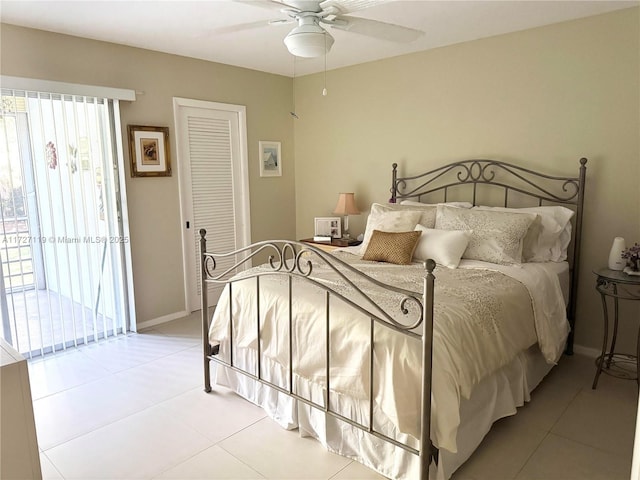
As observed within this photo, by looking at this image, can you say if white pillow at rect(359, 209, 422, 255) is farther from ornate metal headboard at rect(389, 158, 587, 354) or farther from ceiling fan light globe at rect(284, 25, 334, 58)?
ceiling fan light globe at rect(284, 25, 334, 58)

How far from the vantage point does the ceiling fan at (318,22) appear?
2057 mm

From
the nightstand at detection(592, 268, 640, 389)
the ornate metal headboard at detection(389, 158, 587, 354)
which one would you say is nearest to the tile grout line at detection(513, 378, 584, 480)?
the nightstand at detection(592, 268, 640, 389)

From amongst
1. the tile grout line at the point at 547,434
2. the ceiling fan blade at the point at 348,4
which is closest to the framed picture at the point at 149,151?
the ceiling fan blade at the point at 348,4

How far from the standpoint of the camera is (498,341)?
7.28 ft

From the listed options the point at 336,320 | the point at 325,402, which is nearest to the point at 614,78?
the point at 336,320

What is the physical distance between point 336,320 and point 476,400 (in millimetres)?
801

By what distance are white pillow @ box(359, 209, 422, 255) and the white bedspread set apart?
433mm

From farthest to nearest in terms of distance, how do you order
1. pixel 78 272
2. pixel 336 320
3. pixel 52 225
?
pixel 78 272, pixel 52 225, pixel 336 320

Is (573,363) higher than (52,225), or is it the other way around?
(52,225)

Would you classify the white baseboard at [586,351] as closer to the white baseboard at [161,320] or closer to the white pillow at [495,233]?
the white pillow at [495,233]

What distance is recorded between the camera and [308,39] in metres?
2.18

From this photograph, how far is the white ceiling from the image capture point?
2.83 meters

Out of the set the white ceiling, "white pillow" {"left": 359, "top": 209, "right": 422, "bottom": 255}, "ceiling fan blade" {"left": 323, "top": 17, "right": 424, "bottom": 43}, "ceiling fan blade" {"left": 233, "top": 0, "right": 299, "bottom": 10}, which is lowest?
"white pillow" {"left": 359, "top": 209, "right": 422, "bottom": 255}

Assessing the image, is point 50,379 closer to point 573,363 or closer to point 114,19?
point 114,19
